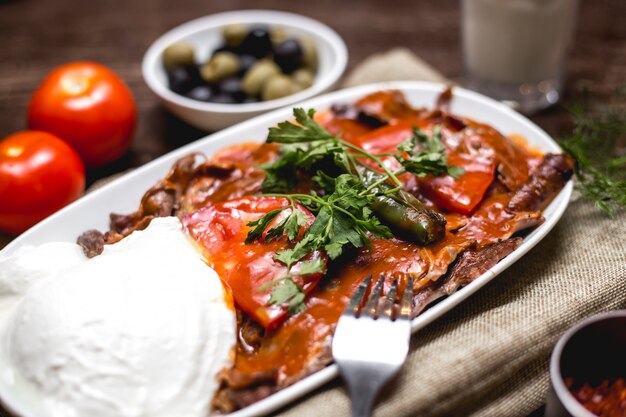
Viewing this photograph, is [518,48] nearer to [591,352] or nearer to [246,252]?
[591,352]

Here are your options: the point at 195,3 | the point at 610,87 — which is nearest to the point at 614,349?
the point at 610,87

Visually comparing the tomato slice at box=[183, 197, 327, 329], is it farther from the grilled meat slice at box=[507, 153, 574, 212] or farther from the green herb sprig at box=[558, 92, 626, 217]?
the green herb sprig at box=[558, 92, 626, 217]

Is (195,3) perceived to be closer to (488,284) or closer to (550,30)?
(550,30)

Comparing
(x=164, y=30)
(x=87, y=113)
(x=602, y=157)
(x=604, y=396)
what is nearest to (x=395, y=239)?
(x=604, y=396)

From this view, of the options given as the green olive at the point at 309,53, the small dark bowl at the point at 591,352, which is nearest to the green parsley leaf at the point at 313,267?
the small dark bowl at the point at 591,352

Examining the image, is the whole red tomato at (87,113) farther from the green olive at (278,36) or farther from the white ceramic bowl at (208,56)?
the green olive at (278,36)

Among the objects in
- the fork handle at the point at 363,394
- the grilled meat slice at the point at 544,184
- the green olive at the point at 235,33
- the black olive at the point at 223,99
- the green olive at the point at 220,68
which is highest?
the grilled meat slice at the point at 544,184
